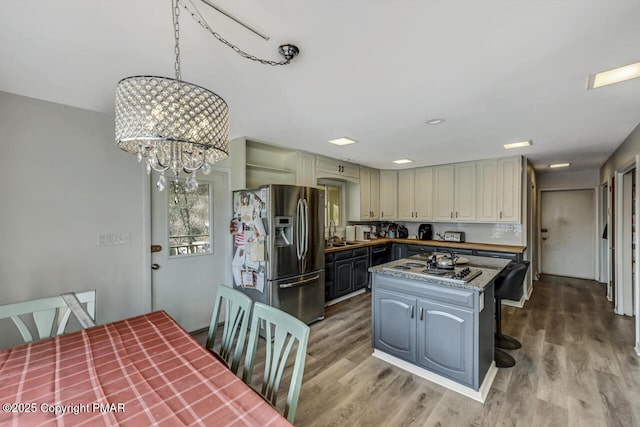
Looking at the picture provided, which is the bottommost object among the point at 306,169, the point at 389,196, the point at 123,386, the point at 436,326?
the point at 436,326

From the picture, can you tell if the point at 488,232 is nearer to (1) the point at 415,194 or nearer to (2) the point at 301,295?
(1) the point at 415,194

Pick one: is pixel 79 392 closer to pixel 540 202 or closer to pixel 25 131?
pixel 25 131

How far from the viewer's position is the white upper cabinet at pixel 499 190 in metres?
4.16

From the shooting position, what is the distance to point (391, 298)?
2.49 meters

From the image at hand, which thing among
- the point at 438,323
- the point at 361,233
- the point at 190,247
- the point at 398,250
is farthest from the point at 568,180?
the point at 190,247

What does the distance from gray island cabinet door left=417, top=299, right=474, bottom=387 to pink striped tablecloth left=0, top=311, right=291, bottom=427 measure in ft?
5.38

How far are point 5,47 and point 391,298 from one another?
10.2 feet

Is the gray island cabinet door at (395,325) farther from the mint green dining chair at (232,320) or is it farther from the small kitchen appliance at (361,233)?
the small kitchen appliance at (361,233)

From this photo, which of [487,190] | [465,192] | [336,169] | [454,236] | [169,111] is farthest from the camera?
[454,236]

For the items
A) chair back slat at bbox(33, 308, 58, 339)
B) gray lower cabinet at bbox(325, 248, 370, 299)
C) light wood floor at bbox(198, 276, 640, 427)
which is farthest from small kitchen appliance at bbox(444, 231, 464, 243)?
chair back slat at bbox(33, 308, 58, 339)

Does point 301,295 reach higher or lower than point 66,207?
lower

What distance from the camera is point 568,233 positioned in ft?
18.9

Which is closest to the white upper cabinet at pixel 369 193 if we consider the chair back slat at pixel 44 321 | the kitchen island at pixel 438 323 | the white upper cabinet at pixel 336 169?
the white upper cabinet at pixel 336 169

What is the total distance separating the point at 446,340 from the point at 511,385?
0.69 meters
